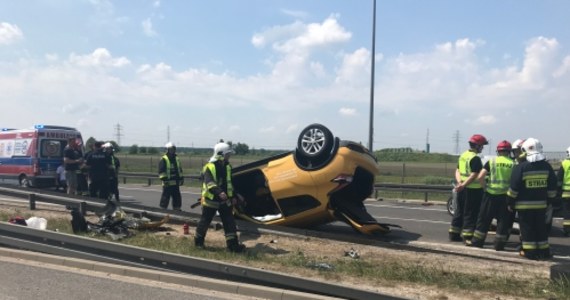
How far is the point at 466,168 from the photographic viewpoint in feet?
26.5

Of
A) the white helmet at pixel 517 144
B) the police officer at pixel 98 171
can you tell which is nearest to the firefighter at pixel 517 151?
the white helmet at pixel 517 144

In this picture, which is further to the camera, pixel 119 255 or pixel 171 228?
pixel 171 228

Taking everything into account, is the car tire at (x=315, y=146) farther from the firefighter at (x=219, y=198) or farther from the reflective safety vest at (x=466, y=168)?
the reflective safety vest at (x=466, y=168)

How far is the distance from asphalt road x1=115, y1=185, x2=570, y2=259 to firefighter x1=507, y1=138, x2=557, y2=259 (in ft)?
2.59

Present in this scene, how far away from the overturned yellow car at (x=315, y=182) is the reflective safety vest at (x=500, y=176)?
186 centimetres

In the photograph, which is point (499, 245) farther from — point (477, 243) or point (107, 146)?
point (107, 146)

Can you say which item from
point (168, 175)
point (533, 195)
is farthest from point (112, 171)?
point (533, 195)

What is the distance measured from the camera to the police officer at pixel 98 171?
1139 cm

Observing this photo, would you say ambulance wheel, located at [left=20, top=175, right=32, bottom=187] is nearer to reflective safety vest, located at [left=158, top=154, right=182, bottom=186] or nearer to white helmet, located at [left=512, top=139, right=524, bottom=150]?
reflective safety vest, located at [left=158, top=154, right=182, bottom=186]

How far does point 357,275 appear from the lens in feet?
19.2

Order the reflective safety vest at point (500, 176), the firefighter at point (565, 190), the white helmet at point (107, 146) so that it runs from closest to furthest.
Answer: the reflective safety vest at point (500, 176) < the firefighter at point (565, 190) < the white helmet at point (107, 146)

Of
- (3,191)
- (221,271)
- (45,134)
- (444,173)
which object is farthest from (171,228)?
(444,173)

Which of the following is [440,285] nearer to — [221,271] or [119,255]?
[221,271]

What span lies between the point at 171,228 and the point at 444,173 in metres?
28.9
